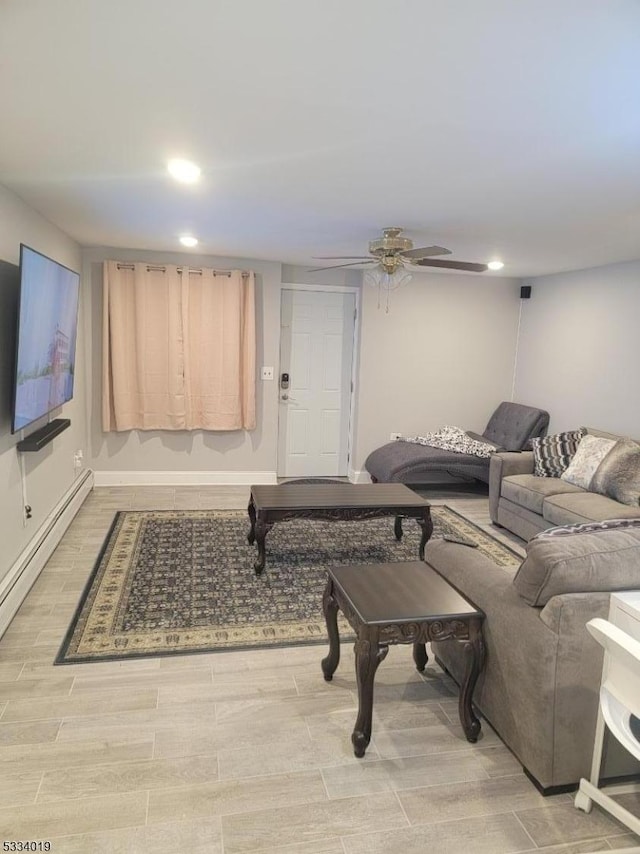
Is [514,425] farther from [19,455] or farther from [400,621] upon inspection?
[19,455]

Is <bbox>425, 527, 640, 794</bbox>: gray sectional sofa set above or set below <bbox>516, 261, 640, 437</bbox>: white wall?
below

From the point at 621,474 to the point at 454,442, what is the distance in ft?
6.26

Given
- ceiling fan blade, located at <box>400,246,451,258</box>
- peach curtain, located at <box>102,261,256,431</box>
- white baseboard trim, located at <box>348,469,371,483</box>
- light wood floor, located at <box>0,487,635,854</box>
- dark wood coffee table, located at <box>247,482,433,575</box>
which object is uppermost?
ceiling fan blade, located at <box>400,246,451,258</box>

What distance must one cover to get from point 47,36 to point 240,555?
3.14 metres

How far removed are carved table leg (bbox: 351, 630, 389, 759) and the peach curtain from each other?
379 cm

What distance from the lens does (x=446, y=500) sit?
18.3 ft

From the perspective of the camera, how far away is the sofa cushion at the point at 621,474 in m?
3.91

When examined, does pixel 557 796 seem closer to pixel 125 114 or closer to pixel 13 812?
pixel 13 812

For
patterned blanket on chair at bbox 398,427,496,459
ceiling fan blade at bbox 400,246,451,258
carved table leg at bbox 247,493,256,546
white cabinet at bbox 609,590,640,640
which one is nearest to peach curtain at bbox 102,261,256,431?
carved table leg at bbox 247,493,256,546

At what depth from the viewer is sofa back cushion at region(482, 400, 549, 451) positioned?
561 centimetres

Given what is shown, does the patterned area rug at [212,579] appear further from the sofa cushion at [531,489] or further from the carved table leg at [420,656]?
the carved table leg at [420,656]

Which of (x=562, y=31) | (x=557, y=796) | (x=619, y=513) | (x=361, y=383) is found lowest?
(x=557, y=796)

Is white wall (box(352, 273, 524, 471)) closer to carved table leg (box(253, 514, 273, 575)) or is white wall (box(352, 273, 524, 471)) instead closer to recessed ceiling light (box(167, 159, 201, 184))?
carved table leg (box(253, 514, 273, 575))

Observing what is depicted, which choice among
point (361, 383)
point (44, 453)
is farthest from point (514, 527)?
point (44, 453)
